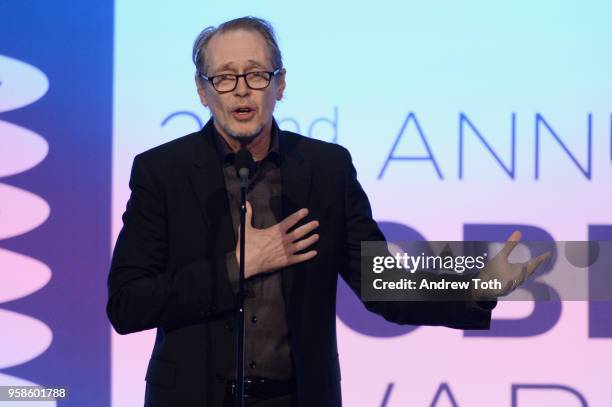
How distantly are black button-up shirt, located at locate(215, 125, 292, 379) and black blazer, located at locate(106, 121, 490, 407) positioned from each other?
0.02 metres

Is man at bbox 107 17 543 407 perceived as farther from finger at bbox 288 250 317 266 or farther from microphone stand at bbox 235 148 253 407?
microphone stand at bbox 235 148 253 407

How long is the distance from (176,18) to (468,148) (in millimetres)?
1290

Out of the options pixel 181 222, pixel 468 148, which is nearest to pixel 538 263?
pixel 181 222

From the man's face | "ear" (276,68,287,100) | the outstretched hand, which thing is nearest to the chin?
the man's face

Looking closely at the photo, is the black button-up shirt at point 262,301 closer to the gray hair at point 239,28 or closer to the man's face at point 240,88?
A: the man's face at point 240,88

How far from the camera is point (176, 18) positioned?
152 inches

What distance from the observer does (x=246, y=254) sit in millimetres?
2117

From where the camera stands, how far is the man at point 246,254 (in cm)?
217

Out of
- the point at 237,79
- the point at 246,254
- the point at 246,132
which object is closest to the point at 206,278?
the point at 246,254

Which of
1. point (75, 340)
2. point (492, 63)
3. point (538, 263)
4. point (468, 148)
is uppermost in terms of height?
point (492, 63)

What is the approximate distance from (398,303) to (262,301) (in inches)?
13.4

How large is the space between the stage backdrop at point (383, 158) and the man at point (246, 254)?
1.38 metres

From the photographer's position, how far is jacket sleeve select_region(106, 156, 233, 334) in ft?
7.07

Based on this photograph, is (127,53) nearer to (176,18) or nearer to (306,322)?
(176,18)
